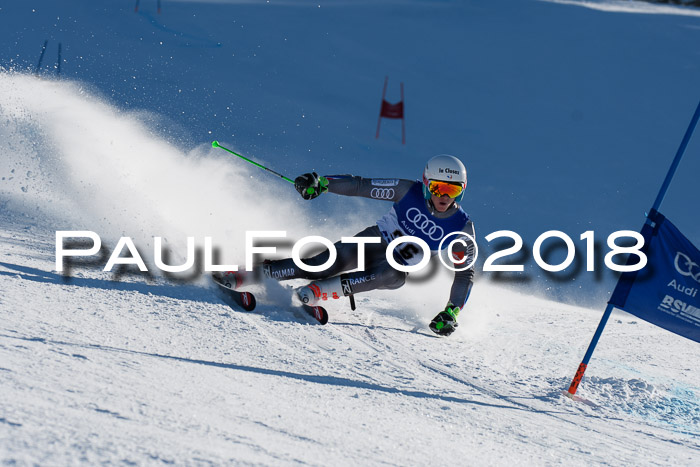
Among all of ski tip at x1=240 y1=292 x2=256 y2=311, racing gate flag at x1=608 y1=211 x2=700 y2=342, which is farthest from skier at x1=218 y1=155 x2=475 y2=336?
racing gate flag at x1=608 y1=211 x2=700 y2=342

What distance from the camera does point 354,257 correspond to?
5801 mm

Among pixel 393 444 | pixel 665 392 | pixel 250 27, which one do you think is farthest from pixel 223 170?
pixel 250 27

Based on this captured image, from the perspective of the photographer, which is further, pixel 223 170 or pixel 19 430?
pixel 223 170

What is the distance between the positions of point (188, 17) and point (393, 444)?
21.4 metres

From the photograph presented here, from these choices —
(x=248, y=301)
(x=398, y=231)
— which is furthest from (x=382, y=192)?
(x=248, y=301)

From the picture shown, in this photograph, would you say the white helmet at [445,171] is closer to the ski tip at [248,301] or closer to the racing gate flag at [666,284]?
the racing gate flag at [666,284]

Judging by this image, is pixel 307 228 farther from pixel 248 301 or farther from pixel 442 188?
pixel 248 301

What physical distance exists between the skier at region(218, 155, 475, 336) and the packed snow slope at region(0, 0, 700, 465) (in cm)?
30

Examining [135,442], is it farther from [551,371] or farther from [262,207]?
[262,207]

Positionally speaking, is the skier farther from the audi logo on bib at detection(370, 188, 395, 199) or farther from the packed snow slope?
the packed snow slope

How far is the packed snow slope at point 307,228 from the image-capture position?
2.87 metres

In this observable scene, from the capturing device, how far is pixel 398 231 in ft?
19.1

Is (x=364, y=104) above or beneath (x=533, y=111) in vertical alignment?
beneath

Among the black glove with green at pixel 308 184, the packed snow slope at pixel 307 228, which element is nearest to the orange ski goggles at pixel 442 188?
the black glove with green at pixel 308 184
